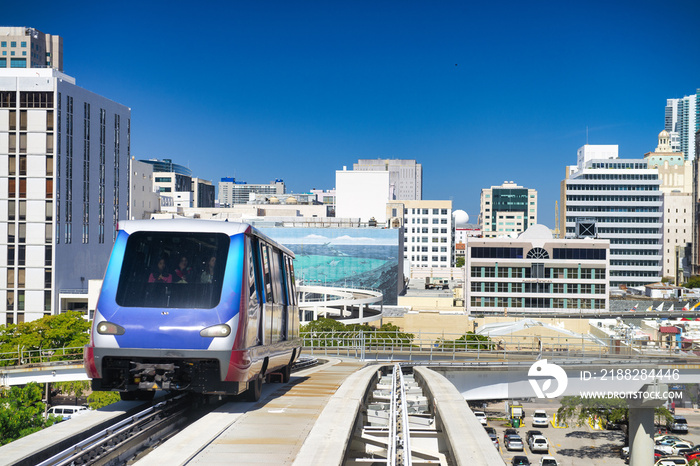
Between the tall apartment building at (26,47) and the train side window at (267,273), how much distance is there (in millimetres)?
165946

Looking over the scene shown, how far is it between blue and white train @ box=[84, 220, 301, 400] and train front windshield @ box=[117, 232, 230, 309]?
0.05 ft

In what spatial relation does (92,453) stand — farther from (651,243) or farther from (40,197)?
(651,243)

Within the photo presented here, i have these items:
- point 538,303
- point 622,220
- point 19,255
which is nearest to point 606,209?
point 622,220

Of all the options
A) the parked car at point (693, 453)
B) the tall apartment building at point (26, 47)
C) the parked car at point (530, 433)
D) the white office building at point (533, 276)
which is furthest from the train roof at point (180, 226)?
the tall apartment building at point (26, 47)

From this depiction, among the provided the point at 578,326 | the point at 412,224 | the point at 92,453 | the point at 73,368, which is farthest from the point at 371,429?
the point at 412,224

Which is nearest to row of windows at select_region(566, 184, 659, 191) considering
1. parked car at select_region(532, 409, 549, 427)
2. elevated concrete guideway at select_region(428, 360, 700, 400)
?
parked car at select_region(532, 409, 549, 427)

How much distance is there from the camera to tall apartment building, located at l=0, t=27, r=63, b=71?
6467 inches

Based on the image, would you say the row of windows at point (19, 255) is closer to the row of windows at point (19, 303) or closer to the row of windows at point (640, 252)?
the row of windows at point (19, 303)

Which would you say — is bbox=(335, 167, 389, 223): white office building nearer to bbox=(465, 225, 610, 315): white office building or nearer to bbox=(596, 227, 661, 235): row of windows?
bbox=(596, 227, 661, 235): row of windows

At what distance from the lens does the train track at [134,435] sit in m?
7.96

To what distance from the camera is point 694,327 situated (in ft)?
172

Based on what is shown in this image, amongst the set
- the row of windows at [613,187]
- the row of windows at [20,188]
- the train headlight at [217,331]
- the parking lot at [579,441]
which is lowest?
the parking lot at [579,441]

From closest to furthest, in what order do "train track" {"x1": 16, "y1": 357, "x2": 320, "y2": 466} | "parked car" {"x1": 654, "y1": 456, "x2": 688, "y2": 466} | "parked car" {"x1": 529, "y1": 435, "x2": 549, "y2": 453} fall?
"train track" {"x1": 16, "y1": 357, "x2": 320, "y2": 466} → "parked car" {"x1": 654, "y1": 456, "x2": 688, "y2": 466} → "parked car" {"x1": 529, "y1": 435, "x2": 549, "y2": 453}

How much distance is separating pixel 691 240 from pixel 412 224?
66349 mm
